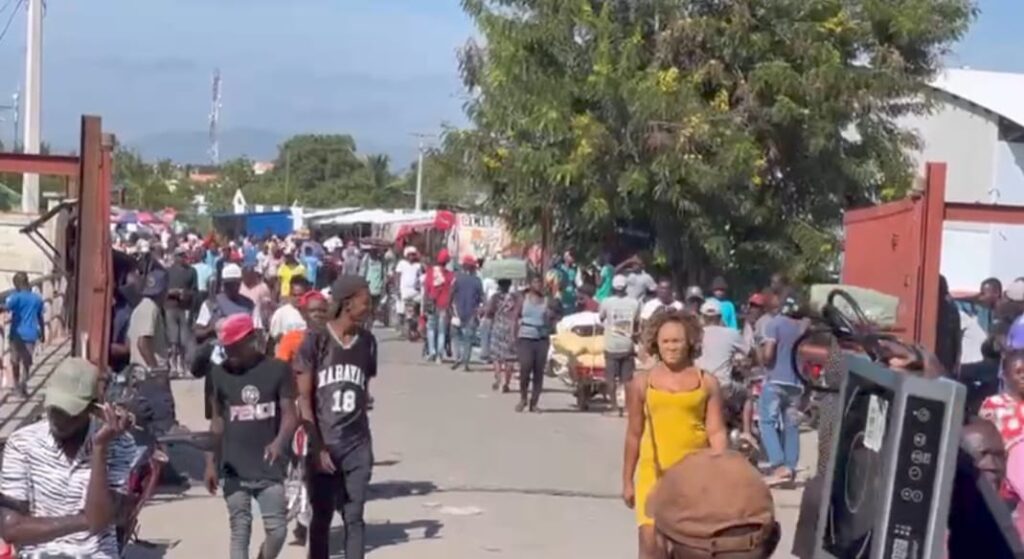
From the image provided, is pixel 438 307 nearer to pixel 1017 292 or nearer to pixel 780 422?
pixel 780 422

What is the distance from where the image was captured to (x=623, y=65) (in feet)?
75.0

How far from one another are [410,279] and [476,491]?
15504 millimetres

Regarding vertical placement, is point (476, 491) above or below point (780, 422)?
below

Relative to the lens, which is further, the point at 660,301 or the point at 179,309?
the point at 179,309

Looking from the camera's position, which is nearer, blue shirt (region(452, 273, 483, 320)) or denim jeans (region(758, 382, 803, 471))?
denim jeans (region(758, 382, 803, 471))

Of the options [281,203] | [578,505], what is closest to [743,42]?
[578,505]

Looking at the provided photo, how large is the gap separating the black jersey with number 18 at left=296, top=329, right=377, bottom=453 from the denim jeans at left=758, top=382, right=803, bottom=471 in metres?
5.77

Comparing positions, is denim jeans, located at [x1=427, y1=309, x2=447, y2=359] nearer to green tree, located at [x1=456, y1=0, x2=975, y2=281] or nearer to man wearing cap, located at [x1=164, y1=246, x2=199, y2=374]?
green tree, located at [x1=456, y1=0, x2=975, y2=281]

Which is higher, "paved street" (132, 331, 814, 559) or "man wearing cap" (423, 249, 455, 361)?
"man wearing cap" (423, 249, 455, 361)

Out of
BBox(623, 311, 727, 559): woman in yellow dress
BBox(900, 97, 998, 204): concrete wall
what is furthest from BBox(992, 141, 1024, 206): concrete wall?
BBox(623, 311, 727, 559): woman in yellow dress

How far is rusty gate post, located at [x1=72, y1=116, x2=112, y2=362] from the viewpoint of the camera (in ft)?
35.1

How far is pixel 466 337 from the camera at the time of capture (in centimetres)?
2512

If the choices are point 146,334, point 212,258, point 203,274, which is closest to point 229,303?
point 146,334

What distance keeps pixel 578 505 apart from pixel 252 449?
4802 millimetres
